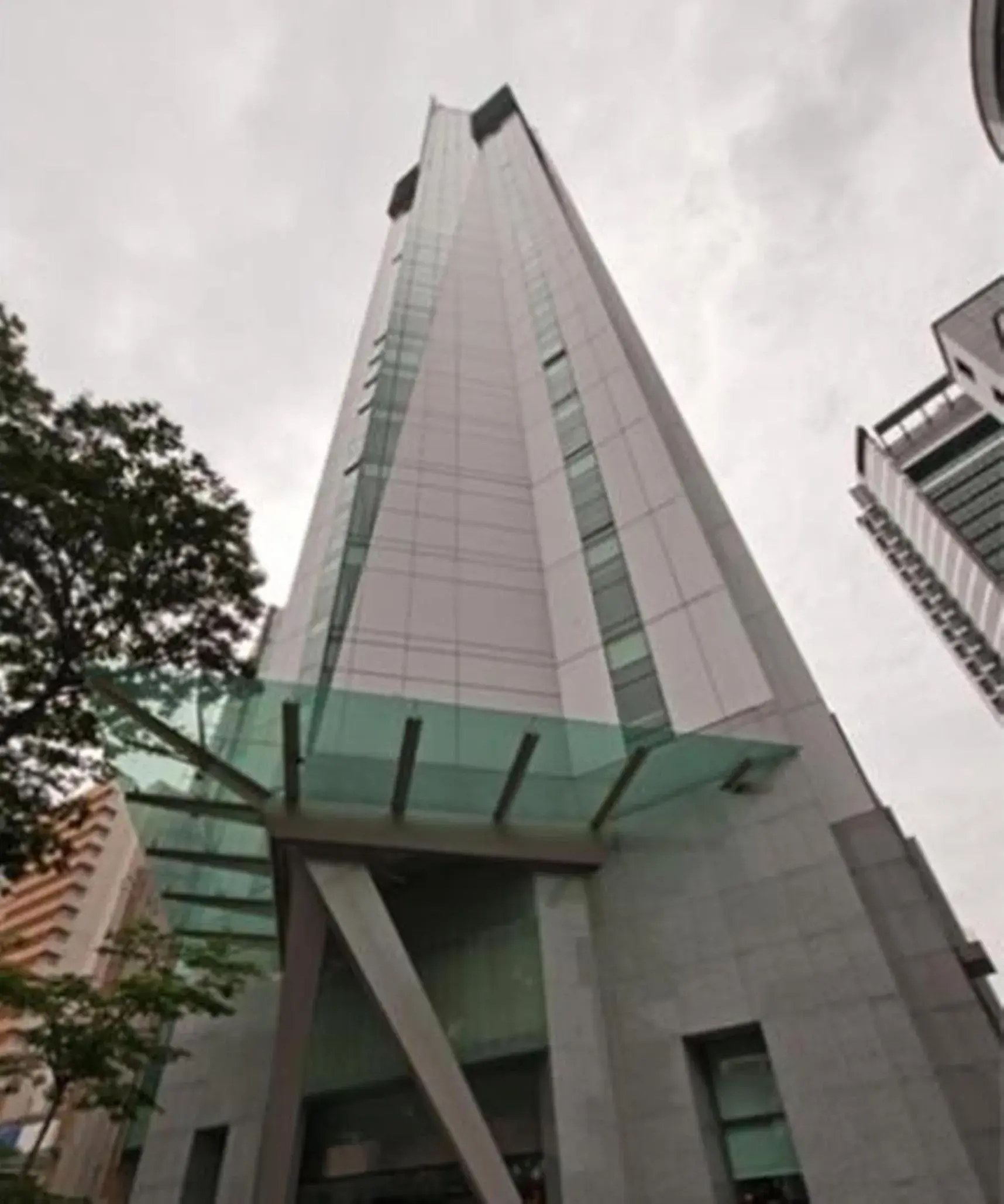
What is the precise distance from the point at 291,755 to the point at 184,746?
1.72m

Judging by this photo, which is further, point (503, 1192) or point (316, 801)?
point (316, 801)

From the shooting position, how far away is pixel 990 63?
17953 mm

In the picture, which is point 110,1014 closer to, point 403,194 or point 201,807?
point 201,807

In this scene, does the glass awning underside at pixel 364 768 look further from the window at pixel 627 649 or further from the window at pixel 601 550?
the window at pixel 601 550

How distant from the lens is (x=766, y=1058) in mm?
10484

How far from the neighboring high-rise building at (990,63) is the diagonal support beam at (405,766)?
1984 centimetres

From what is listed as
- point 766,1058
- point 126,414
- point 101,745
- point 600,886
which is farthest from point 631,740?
point 126,414

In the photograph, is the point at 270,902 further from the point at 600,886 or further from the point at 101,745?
the point at 600,886

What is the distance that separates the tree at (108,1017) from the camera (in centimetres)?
1340

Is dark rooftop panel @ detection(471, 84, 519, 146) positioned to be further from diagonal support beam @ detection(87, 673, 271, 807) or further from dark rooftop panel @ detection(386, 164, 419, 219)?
diagonal support beam @ detection(87, 673, 271, 807)

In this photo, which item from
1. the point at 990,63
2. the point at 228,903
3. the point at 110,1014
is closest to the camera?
the point at 110,1014

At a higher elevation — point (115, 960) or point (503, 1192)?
point (115, 960)

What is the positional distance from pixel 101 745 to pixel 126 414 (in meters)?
5.49

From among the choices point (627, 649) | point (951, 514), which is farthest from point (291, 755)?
point (951, 514)
